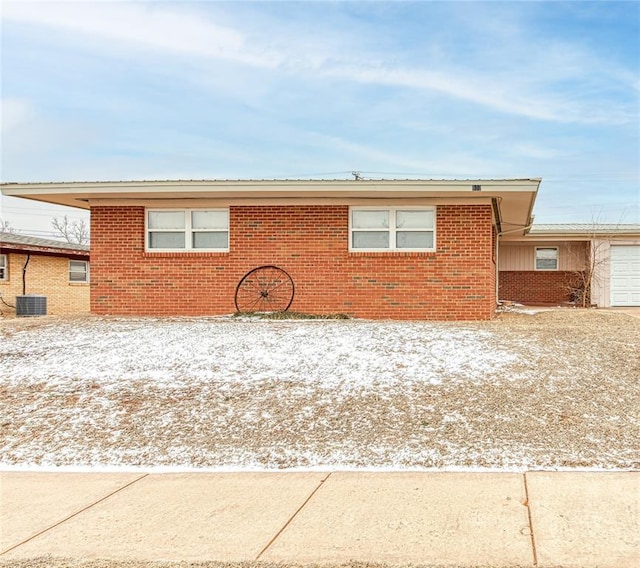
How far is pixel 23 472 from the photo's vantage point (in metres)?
5.28

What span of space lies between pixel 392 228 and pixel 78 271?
16737 mm

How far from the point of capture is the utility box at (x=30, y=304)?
62.2 feet

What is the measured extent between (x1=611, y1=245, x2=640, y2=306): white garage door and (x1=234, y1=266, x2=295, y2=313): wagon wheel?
1344 centimetres

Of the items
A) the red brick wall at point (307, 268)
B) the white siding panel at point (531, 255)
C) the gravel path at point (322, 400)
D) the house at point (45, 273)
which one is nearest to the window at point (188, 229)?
the red brick wall at point (307, 268)

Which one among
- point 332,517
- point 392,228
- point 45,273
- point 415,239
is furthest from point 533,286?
point 332,517

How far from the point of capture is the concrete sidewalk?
3600 millimetres

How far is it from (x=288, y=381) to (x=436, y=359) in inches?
75.9

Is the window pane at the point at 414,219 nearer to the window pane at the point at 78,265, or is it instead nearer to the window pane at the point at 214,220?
the window pane at the point at 214,220

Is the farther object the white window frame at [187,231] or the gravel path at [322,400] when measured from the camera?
the white window frame at [187,231]

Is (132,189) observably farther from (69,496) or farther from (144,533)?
(144,533)

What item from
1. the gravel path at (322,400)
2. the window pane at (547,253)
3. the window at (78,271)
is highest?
the window pane at (547,253)

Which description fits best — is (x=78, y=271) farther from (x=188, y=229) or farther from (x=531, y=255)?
(x=531, y=255)

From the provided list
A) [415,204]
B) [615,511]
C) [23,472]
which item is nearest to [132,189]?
[415,204]

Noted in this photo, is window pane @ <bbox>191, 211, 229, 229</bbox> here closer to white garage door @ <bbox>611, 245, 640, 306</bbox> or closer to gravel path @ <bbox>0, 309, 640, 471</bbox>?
gravel path @ <bbox>0, 309, 640, 471</bbox>
